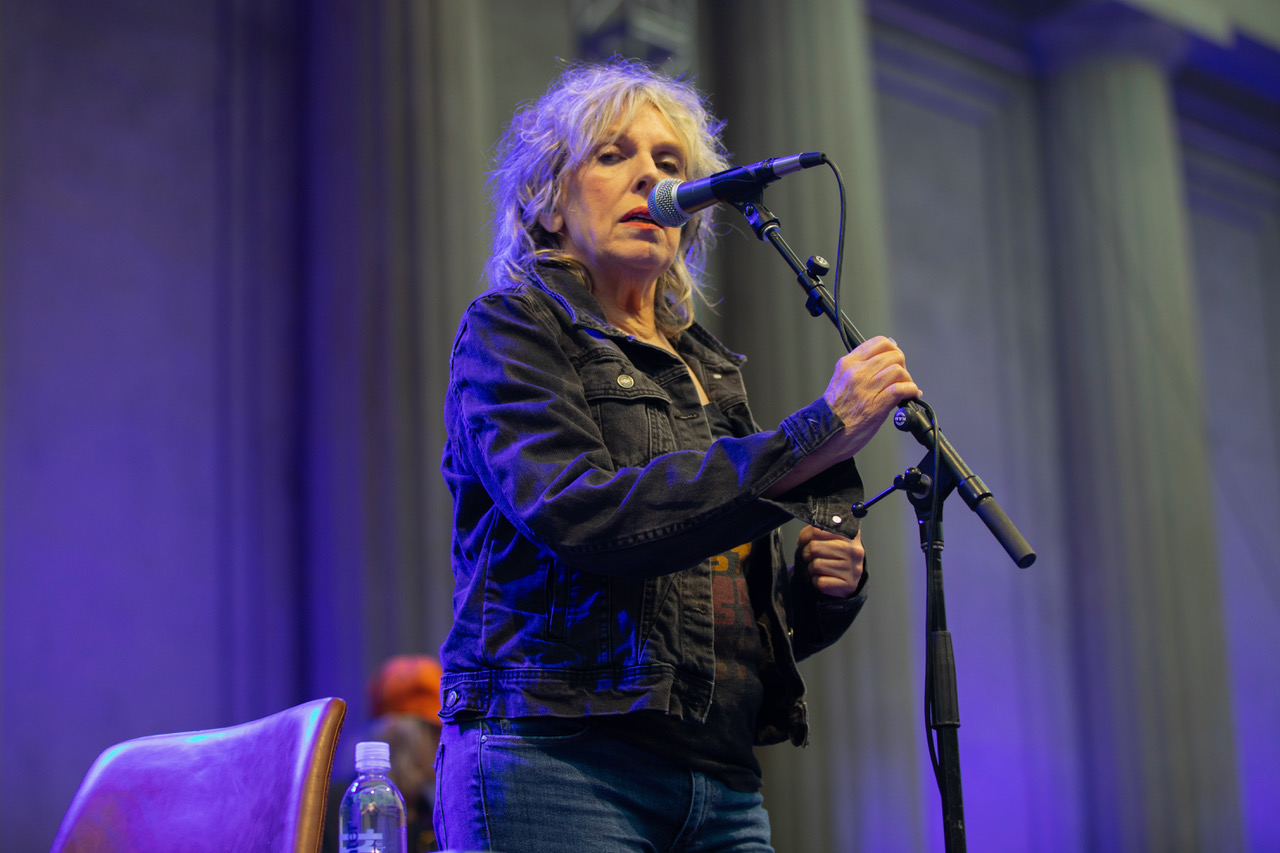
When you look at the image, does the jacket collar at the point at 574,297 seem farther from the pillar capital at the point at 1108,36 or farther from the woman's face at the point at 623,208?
the pillar capital at the point at 1108,36

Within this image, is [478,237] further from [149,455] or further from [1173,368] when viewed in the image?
[1173,368]

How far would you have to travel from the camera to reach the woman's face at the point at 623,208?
1512 mm

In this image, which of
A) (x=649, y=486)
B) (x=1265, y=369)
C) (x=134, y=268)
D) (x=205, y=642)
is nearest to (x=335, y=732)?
(x=649, y=486)

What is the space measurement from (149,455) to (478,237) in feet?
3.68

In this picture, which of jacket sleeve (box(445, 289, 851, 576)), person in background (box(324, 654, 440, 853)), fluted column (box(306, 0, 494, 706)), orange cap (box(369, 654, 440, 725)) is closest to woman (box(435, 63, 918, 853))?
jacket sleeve (box(445, 289, 851, 576))

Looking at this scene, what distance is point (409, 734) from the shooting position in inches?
106

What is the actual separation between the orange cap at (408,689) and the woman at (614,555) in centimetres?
144

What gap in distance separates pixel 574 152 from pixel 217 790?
32.7 inches

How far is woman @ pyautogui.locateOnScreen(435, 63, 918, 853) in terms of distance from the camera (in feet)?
4.01

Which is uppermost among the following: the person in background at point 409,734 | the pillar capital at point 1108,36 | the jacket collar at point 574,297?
the pillar capital at point 1108,36

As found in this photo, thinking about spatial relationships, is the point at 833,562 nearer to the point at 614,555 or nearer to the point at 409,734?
the point at 614,555

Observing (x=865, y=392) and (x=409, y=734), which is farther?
(x=409, y=734)

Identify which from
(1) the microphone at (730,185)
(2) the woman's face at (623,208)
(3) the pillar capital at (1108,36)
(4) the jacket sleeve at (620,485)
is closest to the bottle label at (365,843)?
(4) the jacket sleeve at (620,485)

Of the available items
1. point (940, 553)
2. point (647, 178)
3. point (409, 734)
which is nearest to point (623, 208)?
point (647, 178)
